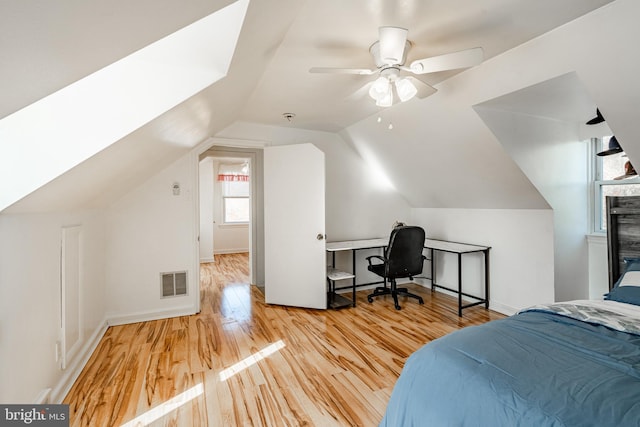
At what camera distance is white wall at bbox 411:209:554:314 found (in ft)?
9.99

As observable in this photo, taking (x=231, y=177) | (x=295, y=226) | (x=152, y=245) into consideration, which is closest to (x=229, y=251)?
(x=231, y=177)

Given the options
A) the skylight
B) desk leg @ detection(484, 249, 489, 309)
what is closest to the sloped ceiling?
the skylight

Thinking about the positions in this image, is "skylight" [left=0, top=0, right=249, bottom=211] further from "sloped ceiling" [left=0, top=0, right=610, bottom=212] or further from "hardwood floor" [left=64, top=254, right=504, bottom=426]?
"hardwood floor" [left=64, top=254, right=504, bottom=426]

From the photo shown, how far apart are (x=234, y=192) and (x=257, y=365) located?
5.98m

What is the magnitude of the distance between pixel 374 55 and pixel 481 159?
68.2 inches

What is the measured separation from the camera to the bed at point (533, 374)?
982 millimetres

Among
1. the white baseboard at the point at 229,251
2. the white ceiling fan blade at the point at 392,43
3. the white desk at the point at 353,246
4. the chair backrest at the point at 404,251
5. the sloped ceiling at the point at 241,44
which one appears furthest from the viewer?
the white baseboard at the point at 229,251

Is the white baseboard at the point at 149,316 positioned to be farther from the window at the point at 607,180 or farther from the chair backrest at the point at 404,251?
the window at the point at 607,180

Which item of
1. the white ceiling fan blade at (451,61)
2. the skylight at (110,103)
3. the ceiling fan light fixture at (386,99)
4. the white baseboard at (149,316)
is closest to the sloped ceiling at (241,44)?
the skylight at (110,103)

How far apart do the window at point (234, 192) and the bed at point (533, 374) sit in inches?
267

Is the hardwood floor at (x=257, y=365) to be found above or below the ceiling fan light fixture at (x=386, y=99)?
below

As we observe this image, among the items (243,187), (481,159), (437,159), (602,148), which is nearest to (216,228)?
(243,187)

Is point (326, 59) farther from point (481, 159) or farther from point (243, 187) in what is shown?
point (243, 187)

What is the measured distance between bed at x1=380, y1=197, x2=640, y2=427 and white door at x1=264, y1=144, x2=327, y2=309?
2215 mm
